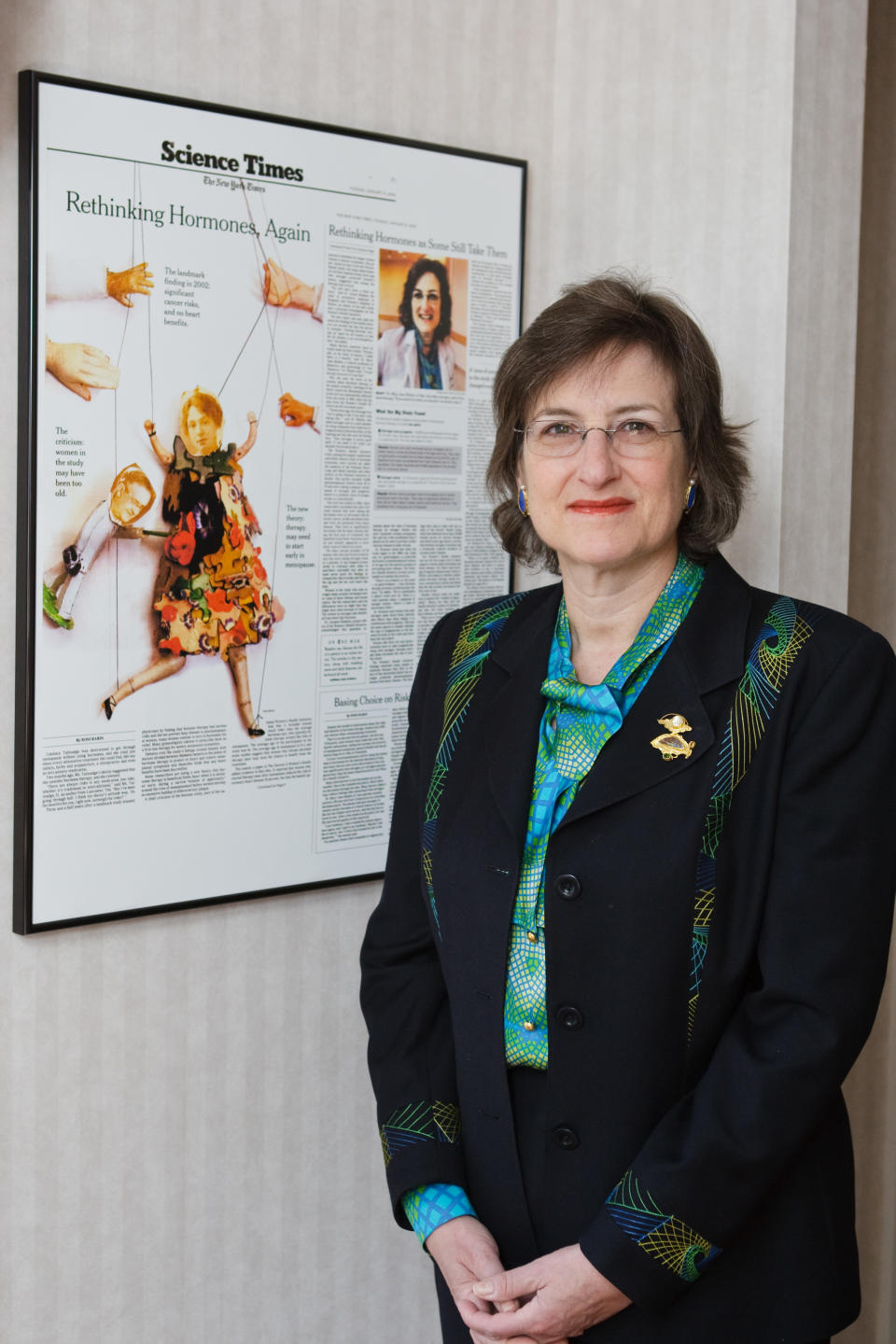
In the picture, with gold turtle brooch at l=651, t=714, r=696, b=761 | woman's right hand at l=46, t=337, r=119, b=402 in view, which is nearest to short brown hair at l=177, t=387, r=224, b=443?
woman's right hand at l=46, t=337, r=119, b=402

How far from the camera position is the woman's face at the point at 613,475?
1608 millimetres

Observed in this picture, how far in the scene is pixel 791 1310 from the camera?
1.52 m

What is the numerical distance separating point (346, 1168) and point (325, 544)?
1005 millimetres

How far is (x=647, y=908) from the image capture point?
150cm

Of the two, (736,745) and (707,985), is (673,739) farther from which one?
(707,985)

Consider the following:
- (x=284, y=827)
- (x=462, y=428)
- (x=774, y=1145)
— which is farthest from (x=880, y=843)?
(x=462, y=428)

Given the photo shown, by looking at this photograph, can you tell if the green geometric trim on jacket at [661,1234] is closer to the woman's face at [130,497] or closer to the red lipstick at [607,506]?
the red lipstick at [607,506]

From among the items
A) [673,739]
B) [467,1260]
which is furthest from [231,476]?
[467,1260]

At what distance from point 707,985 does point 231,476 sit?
100 cm

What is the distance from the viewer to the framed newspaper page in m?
1.85

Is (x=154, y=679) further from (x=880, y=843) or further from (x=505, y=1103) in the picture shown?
(x=880, y=843)

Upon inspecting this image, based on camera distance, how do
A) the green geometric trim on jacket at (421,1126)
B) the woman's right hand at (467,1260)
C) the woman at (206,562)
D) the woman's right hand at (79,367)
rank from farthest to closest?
1. the woman at (206,562)
2. the woman's right hand at (79,367)
3. the green geometric trim on jacket at (421,1126)
4. the woman's right hand at (467,1260)

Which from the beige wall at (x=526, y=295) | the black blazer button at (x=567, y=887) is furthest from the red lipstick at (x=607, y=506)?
the beige wall at (x=526, y=295)

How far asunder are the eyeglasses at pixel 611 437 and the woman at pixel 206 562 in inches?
21.7
